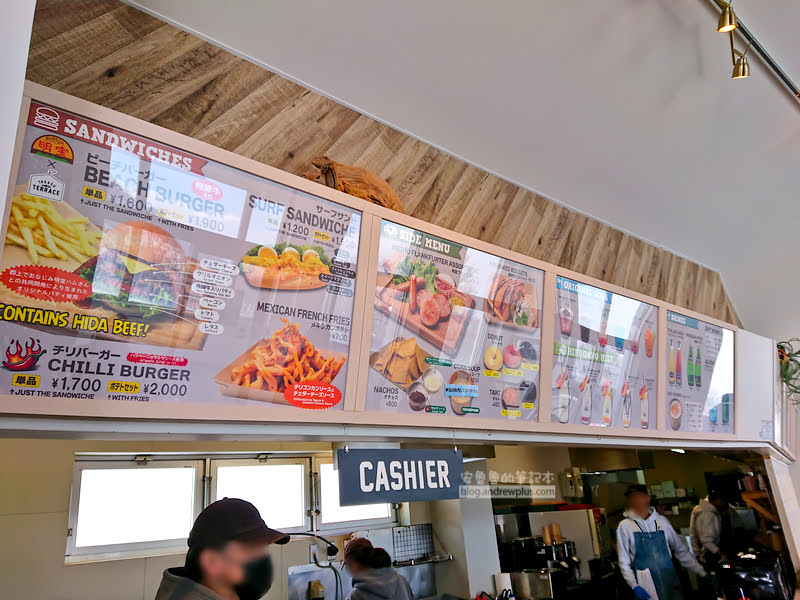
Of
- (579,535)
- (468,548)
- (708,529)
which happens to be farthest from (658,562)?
(468,548)

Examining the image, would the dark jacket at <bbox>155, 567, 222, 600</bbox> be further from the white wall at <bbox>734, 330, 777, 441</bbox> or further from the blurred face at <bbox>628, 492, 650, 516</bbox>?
the white wall at <bbox>734, 330, 777, 441</bbox>

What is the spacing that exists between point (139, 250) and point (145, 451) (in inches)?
58.3

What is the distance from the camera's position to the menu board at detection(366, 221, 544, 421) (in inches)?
96.6

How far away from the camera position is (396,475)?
2.37 metres

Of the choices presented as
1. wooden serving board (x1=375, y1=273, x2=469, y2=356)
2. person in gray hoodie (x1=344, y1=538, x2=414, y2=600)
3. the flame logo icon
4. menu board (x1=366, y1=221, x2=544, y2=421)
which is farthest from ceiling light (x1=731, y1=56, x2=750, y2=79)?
the flame logo icon

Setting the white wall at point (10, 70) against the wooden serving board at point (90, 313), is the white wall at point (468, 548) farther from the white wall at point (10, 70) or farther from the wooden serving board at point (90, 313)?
the white wall at point (10, 70)

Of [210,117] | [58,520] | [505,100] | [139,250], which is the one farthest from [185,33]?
[58,520]

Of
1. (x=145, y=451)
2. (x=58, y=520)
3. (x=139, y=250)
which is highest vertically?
(x=139, y=250)

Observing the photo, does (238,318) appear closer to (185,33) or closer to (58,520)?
(185,33)

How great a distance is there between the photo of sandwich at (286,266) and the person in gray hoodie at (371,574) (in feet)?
5.41

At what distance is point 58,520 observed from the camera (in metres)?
2.83

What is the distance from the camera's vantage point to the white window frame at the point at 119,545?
2.86m

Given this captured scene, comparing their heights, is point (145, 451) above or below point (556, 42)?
below

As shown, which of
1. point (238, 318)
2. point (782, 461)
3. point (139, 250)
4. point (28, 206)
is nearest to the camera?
point (28, 206)
